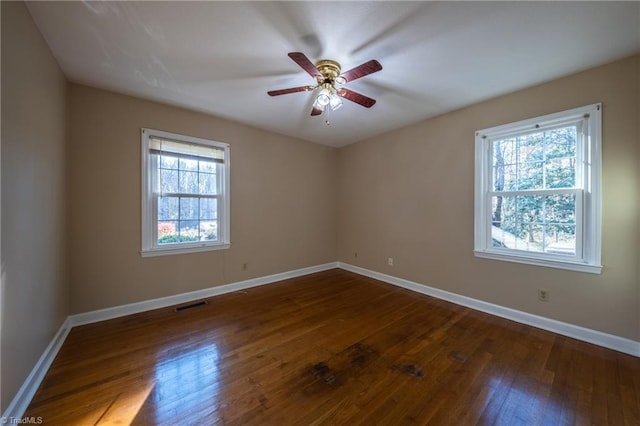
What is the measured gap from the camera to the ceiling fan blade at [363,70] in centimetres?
172

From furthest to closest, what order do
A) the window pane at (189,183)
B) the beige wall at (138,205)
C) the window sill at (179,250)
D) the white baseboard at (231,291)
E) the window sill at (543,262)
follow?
the window pane at (189,183) < the window sill at (179,250) < the beige wall at (138,205) < the window sill at (543,262) < the white baseboard at (231,291)

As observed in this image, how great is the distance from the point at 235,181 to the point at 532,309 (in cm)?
410

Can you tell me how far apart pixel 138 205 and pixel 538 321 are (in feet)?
15.6

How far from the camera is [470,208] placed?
304 cm

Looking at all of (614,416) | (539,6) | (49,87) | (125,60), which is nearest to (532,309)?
(614,416)

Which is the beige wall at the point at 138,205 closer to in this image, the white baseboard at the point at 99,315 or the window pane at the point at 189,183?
the white baseboard at the point at 99,315

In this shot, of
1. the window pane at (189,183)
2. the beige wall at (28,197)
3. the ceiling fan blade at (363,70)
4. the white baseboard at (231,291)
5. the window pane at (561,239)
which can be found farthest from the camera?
the window pane at (189,183)

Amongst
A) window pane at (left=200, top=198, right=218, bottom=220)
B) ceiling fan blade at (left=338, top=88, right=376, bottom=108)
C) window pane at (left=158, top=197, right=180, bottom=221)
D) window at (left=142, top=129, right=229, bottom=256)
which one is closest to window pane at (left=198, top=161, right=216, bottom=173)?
window at (left=142, top=129, right=229, bottom=256)

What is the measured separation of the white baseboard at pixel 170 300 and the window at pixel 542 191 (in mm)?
3100

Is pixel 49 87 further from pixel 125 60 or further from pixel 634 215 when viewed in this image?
pixel 634 215

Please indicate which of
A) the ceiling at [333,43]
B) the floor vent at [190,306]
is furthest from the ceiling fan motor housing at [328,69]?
the floor vent at [190,306]

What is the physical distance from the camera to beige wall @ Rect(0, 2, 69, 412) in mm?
1372

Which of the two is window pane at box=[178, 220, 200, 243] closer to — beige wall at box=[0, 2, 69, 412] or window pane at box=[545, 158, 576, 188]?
beige wall at box=[0, 2, 69, 412]

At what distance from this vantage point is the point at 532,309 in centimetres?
255
